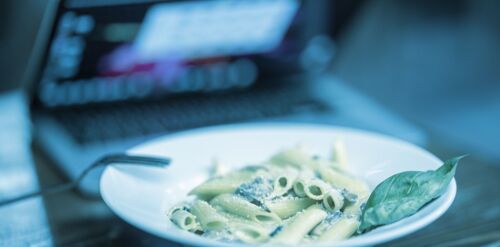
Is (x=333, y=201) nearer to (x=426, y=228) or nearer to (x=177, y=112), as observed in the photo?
(x=426, y=228)

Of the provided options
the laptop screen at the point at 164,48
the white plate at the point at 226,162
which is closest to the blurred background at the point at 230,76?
the laptop screen at the point at 164,48

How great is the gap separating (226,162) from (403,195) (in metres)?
0.27

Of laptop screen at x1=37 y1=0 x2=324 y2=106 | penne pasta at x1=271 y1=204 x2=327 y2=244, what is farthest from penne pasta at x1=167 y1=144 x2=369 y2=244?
laptop screen at x1=37 y1=0 x2=324 y2=106

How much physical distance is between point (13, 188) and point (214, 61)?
0.49 m

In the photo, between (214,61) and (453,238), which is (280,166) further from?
(214,61)

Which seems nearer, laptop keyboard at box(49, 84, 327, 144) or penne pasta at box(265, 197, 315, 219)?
penne pasta at box(265, 197, 315, 219)

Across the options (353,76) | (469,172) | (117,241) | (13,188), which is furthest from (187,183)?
(353,76)

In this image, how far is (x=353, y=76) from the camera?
4.94ft

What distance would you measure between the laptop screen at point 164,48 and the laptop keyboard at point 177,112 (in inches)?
0.9

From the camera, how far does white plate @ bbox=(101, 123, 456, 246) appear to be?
626 millimetres

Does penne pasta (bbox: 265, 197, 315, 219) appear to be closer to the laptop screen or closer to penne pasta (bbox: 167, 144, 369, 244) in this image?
penne pasta (bbox: 167, 144, 369, 244)

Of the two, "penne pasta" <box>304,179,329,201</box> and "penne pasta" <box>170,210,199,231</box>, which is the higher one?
"penne pasta" <box>304,179,329,201</box>

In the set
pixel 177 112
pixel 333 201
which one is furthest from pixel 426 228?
pixel 177 112

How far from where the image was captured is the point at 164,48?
4.03ft
